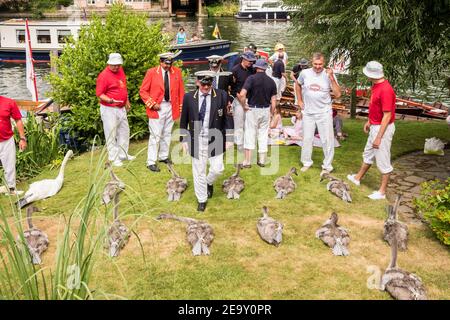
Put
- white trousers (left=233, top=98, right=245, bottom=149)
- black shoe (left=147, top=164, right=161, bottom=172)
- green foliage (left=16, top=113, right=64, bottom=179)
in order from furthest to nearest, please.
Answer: green foliage (left=16, top=113, right=64, bottom=179) < white trousers (left=233, top=98, right=245, bottom=149) < black shoe (left=147, top=164, right=161, bottom=172)

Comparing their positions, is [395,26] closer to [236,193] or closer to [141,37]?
[236,193]

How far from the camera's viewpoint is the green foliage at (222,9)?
228 ft

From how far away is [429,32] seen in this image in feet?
29.8

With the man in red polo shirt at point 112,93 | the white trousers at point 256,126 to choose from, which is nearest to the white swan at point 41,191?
the man in red polo shirt at point 112,93

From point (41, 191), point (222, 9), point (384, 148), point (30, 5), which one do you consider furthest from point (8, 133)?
point (222, 9)

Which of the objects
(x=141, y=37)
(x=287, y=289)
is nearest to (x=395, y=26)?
(x=287, y=289)

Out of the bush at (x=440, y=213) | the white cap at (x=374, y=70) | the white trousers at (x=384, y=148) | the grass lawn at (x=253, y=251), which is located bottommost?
the grass lawn at (x=253, y=251)

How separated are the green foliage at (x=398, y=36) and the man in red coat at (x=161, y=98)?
11.9 feet

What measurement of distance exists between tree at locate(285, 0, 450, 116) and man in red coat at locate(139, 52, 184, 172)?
361 centimetres

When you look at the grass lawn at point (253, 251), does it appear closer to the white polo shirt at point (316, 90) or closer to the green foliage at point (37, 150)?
the white polo shirt at point (316, 90)

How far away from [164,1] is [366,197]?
208ft

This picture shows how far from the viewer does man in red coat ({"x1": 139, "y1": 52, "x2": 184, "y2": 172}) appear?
9.27m

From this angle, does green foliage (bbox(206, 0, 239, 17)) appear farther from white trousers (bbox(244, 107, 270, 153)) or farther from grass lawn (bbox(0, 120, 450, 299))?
grass lawn (bbox(0, 120, 450, 299))

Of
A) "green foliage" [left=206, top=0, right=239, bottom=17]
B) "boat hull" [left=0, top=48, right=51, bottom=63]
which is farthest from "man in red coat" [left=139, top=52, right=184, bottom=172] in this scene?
"green foliage" [left=206, top=0, right=239, bottom=17]
